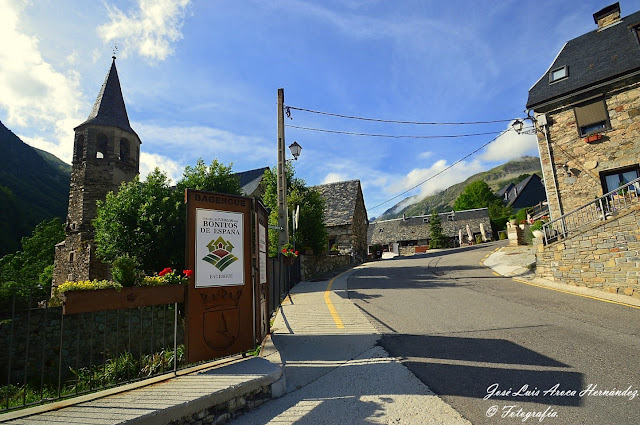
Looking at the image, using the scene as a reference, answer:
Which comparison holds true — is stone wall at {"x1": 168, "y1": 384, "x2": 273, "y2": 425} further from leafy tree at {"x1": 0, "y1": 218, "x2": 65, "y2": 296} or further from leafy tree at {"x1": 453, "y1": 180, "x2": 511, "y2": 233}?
leafy tree at {"x1": 453, "y1": 180, "x2": 511, "y2": 233}

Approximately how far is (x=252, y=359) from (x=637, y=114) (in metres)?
16.9

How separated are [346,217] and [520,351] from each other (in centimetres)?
2171

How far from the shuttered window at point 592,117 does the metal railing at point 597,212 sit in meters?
2.96

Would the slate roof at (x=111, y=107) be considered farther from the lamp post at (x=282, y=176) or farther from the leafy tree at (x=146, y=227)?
the lamp post at (x=282, y=176)

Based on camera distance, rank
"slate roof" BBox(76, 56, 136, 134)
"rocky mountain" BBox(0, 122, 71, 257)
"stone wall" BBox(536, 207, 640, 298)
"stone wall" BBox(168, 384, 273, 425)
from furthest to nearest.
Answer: "rocky mountain" BBox(0, 122, 71, 257) < "slate roof" BBox(76, 56, 136, 134) < "stone wall" BBox(536, 207, 640, 298) < "stone wall" BBox(168, 384, 273, 425)

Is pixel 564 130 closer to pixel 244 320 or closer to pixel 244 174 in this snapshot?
pixel 244 320

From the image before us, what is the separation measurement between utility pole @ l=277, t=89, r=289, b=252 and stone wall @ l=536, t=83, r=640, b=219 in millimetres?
12075

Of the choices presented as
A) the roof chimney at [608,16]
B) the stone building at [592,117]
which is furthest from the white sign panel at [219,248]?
the roof chimney at [608,16]

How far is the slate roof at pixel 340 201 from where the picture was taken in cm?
→ 2638

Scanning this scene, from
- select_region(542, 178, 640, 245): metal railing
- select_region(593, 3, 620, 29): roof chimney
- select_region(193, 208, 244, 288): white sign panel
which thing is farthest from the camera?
select_region(593, 3, 620, 29): roof chimney

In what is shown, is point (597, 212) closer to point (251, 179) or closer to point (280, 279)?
point (280, 279)

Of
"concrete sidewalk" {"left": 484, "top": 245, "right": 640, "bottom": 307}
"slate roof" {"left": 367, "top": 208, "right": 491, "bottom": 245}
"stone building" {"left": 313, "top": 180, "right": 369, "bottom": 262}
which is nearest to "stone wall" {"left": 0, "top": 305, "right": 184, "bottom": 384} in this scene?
"concrete sidewalk" {"left": 484, "top": 245, "right": 640, "bottom": 307}

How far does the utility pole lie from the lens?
11.3m

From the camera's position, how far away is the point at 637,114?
12359mm
